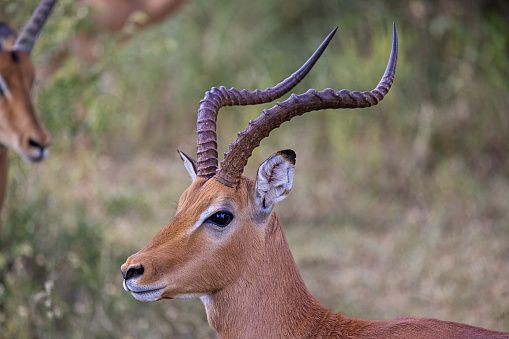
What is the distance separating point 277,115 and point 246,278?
67 centimetres

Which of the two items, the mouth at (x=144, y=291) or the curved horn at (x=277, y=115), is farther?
the curved horn at (x=277, y=115)

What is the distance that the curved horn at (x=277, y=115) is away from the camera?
3.67 metres

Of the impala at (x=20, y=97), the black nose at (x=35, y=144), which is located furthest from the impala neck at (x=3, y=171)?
the black nose at (x=35, y=144)

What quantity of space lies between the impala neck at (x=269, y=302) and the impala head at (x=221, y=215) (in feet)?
0.13

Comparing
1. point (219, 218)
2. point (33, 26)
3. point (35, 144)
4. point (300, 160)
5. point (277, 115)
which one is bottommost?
point (35, 144)

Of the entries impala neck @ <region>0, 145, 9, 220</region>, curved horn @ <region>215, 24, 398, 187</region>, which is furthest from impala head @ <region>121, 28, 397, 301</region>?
impala neck @ <region>0, 145, 9, 220</region>

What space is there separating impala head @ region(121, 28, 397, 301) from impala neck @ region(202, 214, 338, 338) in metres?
0.04

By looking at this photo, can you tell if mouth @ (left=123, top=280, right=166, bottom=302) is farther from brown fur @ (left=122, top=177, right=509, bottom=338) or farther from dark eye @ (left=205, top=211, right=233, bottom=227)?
dark eye @ (left=205, top=211, right=233, bottom=227)

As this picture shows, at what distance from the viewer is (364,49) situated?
10328mm

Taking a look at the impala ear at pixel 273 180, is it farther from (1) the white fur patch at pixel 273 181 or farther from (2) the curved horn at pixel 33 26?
(2) the curved horn at pixel 33 26

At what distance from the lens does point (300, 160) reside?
392 inches

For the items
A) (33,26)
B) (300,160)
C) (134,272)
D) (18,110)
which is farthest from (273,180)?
(300,160)

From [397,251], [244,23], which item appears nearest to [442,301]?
[397,251]

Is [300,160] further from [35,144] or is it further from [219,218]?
[219,218]
